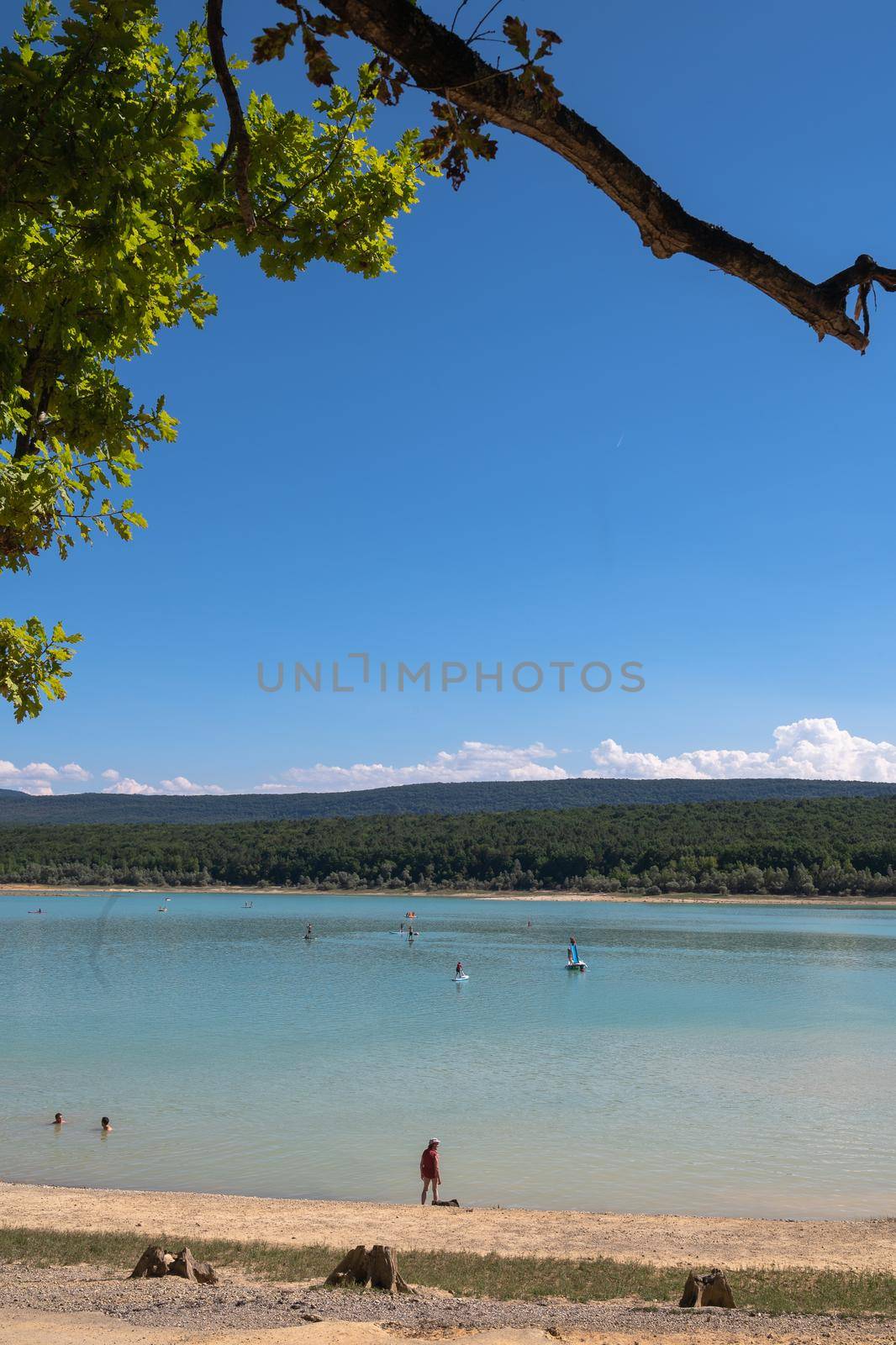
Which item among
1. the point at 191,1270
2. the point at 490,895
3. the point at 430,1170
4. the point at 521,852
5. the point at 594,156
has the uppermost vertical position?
the point at 594,156

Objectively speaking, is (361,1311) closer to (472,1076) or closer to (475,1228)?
(475,1228)

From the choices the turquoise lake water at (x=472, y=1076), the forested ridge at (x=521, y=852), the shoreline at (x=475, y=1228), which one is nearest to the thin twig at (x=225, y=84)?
the shoreline at (x=475, y=1228)

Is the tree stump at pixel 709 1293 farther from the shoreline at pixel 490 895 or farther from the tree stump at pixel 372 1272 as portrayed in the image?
the shoreline at pixel 490 895

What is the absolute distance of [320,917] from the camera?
360 feet

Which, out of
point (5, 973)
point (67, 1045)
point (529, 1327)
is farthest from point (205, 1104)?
point (5, 973)

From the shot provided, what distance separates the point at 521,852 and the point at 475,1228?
128471 millimetres

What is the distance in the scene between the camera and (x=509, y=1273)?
482 inches

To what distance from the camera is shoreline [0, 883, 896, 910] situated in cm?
11262

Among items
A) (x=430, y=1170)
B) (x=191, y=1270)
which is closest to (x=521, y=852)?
(x=430, y=1170)

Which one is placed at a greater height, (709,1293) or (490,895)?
(709,1293)

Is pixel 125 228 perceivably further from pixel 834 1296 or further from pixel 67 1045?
pixel 67 1045

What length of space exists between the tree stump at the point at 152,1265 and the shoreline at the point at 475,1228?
2.64 metres

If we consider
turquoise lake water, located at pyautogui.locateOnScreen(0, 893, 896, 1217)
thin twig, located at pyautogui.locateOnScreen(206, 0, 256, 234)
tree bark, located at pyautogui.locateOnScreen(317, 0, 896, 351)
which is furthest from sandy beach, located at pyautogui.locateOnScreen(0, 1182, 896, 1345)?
thin twig, located at pyautogui.locateOnScreen(206, 0, 256, 234)

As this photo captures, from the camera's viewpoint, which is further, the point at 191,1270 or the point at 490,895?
the point at 490,895
